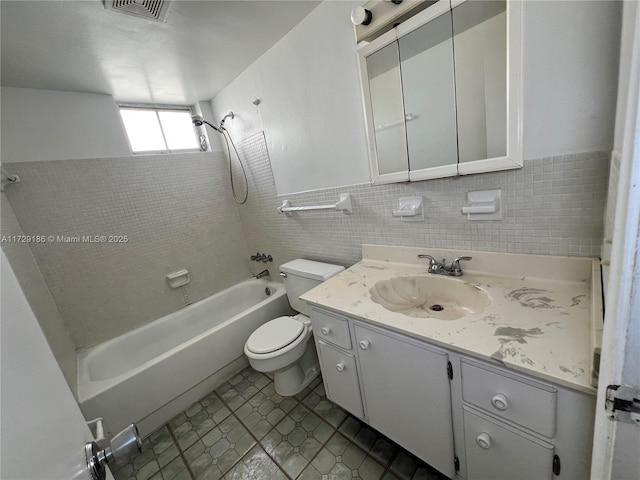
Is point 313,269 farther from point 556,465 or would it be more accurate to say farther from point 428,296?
point 556,465

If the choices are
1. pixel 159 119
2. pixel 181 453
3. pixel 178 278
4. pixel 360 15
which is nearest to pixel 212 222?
pixel 178 278

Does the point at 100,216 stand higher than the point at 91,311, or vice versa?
the point at 100,216

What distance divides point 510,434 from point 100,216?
271 centimetres

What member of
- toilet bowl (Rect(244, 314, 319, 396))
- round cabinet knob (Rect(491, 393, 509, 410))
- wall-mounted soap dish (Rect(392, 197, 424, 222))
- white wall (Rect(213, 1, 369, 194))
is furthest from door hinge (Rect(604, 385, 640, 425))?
toilet bowl (Rect(244, 314, 319, 396))

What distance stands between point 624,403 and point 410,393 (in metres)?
0.69

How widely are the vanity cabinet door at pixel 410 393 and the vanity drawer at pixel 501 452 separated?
0.23ft

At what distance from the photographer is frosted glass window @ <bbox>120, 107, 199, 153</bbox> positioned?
220cm

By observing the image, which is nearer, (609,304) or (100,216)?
(609,304)

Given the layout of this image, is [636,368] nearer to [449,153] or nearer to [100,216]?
[449,153]

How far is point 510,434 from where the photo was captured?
2.39 feet

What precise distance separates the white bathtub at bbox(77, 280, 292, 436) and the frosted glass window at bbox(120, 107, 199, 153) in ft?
5.07

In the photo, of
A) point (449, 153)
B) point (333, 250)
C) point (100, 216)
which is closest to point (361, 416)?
point (333, 250)

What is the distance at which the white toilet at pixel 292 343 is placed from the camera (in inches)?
60.1

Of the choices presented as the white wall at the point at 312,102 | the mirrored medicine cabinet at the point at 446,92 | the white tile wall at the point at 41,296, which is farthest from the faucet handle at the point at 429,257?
the white tile wall at the point at 41,296
